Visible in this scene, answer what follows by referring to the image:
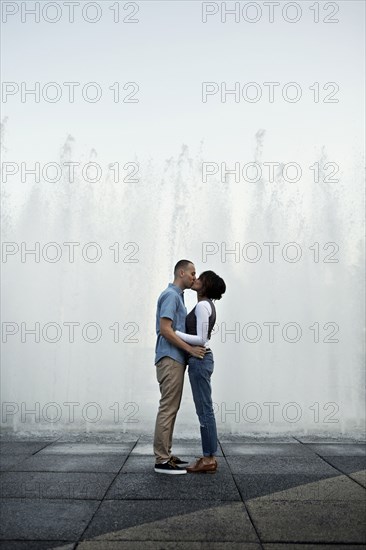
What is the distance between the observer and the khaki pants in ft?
16.9

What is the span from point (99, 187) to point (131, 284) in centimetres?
236

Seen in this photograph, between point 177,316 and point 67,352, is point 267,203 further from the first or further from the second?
point 177,316

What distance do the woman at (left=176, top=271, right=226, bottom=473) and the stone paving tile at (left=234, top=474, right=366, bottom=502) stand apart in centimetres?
38

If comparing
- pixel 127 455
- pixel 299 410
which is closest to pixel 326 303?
pixel 299 410

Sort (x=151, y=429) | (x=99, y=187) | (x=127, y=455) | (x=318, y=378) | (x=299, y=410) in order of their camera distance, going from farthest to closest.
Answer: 1. (x=99, y=187)
2. (x=318, y=378)
3. (x=299, y=410)
4. (x=151, y=429)
5. (x=127, y=455)

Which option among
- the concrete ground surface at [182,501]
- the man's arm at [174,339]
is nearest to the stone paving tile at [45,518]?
the concrete ground surface at [182,501]

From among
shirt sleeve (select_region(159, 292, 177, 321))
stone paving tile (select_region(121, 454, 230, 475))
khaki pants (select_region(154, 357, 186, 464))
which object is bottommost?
stone paving tile (select_region(121, 454, 230, 475))

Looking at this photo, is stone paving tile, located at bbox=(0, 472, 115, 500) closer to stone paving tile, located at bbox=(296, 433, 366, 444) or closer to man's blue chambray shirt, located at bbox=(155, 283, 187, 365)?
man's blue chambray shirt, located at bbox=(155, 283, 187, 365)

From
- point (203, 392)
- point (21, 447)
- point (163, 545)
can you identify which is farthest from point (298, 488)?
point (21, 447)

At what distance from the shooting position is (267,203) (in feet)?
41.1

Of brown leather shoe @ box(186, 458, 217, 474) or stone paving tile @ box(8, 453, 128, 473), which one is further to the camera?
stone paving tile @ box(8, 453, 128, 473)

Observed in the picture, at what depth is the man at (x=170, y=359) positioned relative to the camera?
5117 mm

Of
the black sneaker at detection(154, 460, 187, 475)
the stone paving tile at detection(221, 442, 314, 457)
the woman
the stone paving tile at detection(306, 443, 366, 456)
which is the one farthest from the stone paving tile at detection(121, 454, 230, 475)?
the stone paving tile at detection(306, 443, 366, 456)

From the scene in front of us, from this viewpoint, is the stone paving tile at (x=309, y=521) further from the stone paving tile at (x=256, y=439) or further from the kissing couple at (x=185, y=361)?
the stone paving tile at (x=256, y=439)
